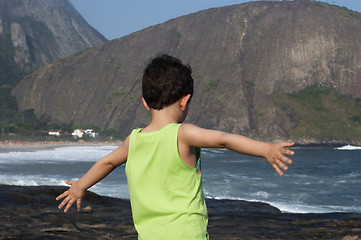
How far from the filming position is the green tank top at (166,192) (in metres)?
2.27

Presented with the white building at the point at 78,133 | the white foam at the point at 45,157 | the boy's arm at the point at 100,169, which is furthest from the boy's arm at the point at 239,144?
the white building at the point at 78,133

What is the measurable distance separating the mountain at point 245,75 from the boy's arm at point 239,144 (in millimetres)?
96198

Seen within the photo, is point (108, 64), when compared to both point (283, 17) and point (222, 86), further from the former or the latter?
point (283, 17)

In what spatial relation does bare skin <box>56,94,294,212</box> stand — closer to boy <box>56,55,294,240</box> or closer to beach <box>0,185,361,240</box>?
boy <box>56,55,294,240</box>

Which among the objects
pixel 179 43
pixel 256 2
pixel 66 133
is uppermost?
pixel 256 2

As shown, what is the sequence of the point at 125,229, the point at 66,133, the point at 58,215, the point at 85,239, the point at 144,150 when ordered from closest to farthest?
the point at 144,150, the point at 85,239, the point at 125,229, the point at 58,215, the point at 66,133

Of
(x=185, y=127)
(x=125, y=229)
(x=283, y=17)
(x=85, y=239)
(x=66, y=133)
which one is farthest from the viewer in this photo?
(x=283, y=17)

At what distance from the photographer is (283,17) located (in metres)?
114

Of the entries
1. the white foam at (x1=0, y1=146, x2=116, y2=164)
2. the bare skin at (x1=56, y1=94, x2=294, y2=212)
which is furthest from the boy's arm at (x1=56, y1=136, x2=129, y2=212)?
the white foam at (x1=0, y1=146, x2=116, y2=164)

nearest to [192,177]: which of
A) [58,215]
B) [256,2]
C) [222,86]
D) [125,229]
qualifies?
[125,229]

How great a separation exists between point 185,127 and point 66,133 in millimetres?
106637

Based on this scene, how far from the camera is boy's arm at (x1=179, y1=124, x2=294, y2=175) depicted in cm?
203

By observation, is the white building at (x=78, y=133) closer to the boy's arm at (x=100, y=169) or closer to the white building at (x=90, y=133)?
the white building at (x=90, y=133)

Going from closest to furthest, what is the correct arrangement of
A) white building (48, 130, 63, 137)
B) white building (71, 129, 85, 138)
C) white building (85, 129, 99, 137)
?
white building (71, 129, 85, 138)
white building (85, 129, 99, 137)
white building (48, 130, 63, 137)
